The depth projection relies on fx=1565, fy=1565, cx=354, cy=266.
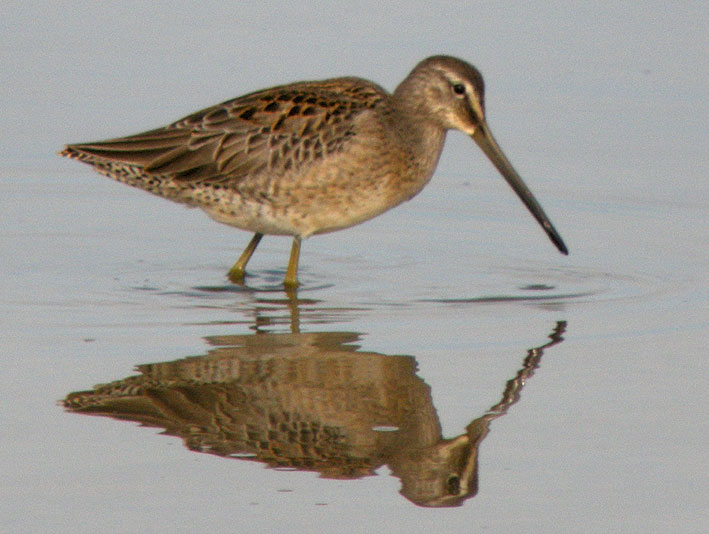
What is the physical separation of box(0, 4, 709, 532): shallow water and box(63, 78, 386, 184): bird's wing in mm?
508

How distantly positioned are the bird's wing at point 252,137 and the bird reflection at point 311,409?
1.53 meters

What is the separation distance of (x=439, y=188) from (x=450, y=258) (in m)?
1.33

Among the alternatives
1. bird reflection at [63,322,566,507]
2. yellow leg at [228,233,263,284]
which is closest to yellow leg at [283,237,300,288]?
yellow leg at [228,233,263,284]

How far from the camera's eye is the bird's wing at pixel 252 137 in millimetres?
7316

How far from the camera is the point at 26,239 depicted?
8.03 m

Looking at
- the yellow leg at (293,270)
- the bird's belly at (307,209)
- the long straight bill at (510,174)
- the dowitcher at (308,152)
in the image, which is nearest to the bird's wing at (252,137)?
the dowitcher at (308,152)

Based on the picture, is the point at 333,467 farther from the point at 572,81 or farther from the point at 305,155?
the point at 572,81

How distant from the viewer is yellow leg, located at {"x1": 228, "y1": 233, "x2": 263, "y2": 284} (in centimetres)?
751

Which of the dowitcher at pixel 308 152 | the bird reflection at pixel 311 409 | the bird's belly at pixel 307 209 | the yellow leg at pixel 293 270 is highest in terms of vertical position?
the dowitcher at pixel 308 152

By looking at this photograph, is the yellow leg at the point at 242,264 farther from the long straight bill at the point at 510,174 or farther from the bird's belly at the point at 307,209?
the long straight bill at the point at 510,174

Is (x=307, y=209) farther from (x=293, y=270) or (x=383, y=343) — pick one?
(x=383, y=343)

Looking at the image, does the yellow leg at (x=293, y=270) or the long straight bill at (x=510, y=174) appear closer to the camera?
the yellow leg at (x=293, y=270)

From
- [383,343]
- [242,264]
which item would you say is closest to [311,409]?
[383,343]

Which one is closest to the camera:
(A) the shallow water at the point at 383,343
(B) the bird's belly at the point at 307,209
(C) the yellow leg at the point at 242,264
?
(A) the shallow water at the point at 383,343
